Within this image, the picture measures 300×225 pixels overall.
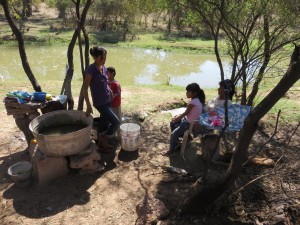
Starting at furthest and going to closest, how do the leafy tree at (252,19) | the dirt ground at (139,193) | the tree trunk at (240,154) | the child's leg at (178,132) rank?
the leafy tree at (252,19) < the child's leg at (178,132) < the dirt ground at (139,193) < the tree trunk at (240,154)

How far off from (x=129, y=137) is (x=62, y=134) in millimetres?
1265

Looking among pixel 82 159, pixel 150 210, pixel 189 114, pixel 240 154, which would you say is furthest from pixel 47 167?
pixel 240 154

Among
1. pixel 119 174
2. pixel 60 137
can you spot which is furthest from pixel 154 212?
pixel 60 137

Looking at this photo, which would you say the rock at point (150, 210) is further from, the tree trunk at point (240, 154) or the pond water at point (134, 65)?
the pond water at point (134, 65)

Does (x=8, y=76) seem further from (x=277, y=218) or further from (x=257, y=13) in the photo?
(x=277, y=218)

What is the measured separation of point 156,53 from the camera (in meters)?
20.9

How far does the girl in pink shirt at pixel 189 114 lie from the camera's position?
4.84 metres

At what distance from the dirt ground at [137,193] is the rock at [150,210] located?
0.14 feet

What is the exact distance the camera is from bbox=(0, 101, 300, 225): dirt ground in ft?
11.7

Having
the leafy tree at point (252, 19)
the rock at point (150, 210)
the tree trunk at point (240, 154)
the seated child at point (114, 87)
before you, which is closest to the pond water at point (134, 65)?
the leafy tree at point (252, 19)

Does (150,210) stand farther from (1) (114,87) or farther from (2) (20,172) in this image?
(1) (114,87)

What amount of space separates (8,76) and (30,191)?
10.7 metres

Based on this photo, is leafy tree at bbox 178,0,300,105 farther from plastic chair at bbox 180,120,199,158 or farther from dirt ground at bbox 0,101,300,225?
dirt ground at bbox 0,101,300,225

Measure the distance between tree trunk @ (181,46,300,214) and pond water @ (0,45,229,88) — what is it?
393 inches
